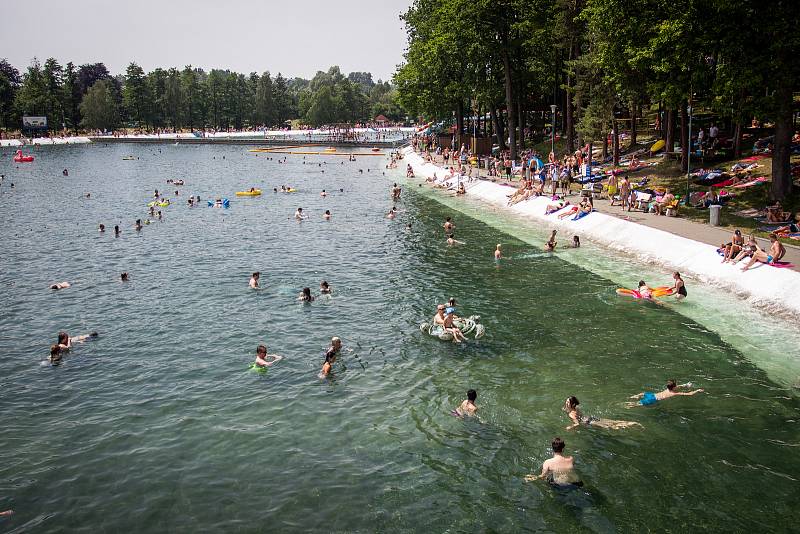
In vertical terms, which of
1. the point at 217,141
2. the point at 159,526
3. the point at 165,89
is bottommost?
the point at 159,526

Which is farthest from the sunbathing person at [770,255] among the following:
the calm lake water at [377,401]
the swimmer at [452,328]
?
the swimmer at [452,328]

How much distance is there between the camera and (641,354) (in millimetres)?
21641

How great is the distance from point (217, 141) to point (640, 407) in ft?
540

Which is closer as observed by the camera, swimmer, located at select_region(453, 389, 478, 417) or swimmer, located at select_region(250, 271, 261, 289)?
swimmer, located at select_region(453, 389, 478, 417)

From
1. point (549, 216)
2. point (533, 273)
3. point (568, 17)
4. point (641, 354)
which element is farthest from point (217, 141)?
point (641, 354)

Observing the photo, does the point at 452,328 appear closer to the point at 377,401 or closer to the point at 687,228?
the point at 377,401

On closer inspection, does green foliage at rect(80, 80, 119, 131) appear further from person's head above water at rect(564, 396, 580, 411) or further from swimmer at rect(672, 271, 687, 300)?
person's head above water at rect(564, 396, 580, 411)

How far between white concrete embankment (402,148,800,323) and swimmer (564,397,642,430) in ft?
36.2

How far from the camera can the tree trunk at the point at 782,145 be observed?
33.2m

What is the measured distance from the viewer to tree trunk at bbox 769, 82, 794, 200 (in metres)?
33.2

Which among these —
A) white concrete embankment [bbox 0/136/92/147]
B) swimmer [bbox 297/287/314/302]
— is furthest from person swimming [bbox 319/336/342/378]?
white concrete embankment [bbox 0/136/92/147]

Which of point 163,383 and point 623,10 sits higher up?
point 623,10

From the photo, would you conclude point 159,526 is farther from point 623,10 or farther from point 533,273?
point 623,10

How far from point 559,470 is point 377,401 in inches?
256
